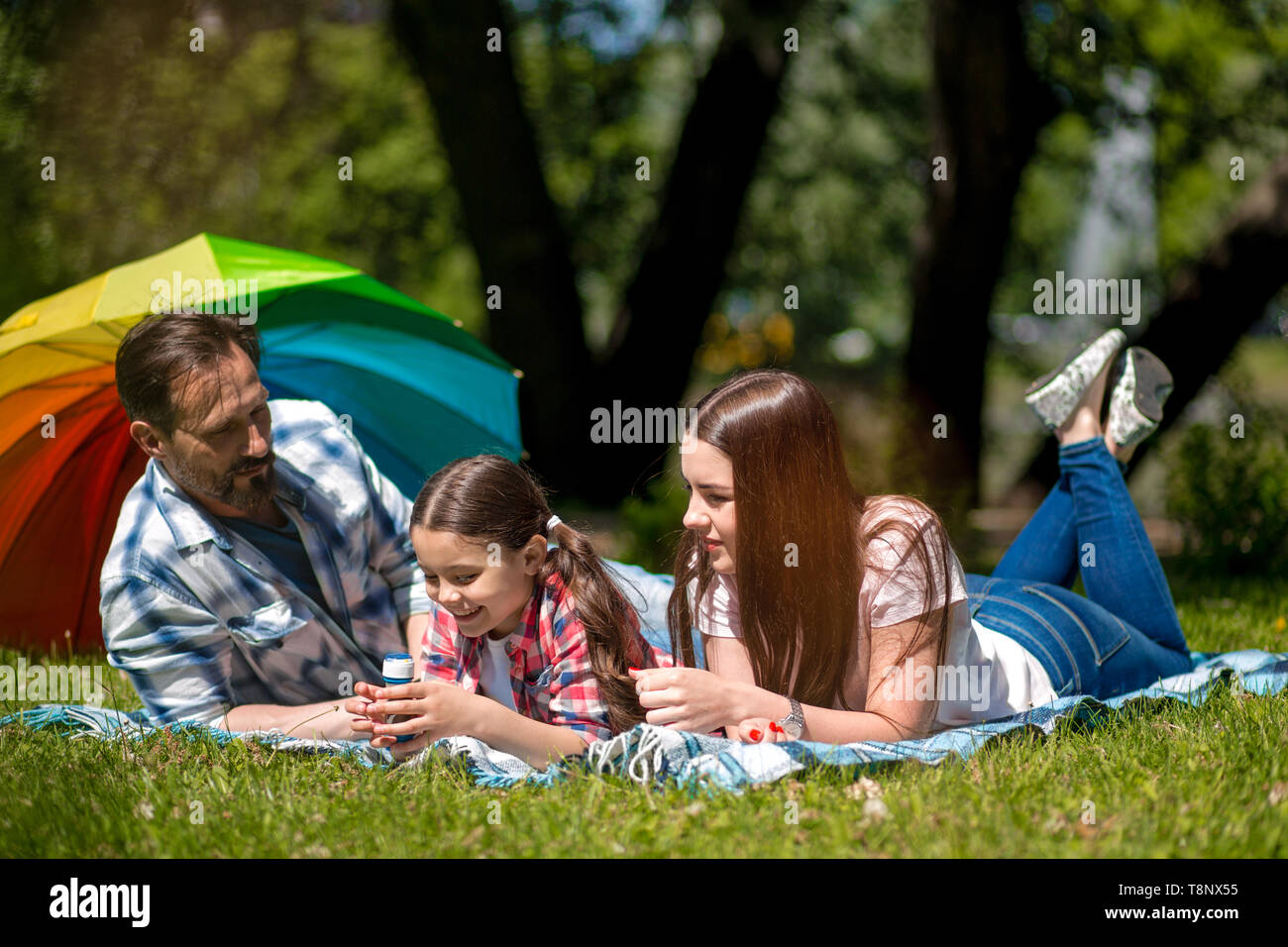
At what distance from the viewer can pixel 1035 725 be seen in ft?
11.2

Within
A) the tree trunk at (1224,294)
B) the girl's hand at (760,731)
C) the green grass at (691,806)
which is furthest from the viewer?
the tree trunk at (1224,294)

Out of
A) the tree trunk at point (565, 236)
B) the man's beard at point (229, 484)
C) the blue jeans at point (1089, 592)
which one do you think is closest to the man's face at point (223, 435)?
the man's beard at point (229, 484)

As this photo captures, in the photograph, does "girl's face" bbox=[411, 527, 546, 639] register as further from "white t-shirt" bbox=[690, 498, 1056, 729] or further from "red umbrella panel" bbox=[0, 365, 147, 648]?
"red umbrella panel" bbox=[0, 365, 147, 648]

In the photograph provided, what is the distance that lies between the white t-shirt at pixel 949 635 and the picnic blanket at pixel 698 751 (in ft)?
0.28

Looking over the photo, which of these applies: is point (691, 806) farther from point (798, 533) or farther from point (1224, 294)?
point (1224, 294)


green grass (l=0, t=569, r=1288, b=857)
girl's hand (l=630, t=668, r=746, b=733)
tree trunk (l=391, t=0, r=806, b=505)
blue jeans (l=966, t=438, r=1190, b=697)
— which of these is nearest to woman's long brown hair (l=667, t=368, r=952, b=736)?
girl's hand (l=630, t=668, r=746, b=733)

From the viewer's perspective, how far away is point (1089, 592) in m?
4.28

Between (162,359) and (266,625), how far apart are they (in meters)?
0.89

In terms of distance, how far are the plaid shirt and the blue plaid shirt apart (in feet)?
2.13

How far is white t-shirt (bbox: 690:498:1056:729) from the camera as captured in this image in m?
3.18

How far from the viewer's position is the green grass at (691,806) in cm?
265

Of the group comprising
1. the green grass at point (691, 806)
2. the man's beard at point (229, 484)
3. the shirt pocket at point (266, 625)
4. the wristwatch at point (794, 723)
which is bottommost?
the green grass at point (691, 806)

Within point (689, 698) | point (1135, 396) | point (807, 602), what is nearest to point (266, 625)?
point (689, 698)

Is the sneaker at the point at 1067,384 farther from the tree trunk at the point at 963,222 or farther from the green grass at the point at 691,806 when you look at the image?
the tree trunk at the point at 963,222
